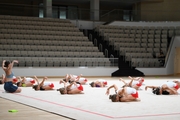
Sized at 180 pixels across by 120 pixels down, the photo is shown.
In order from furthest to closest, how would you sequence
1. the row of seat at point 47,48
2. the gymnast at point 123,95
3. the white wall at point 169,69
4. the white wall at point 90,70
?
the white wall at point 169,69 < the row of seat at point 47,48 < the white wall at point 90,70 < the gymnast at point 123,95

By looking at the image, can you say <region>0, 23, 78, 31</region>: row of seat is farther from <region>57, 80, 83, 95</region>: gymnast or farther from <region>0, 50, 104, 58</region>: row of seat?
<region>57, 80, 83, 95</region>: gymnast

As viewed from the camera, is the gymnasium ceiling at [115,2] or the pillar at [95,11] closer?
the pillar at [95,11]

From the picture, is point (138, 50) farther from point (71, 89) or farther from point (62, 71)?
point (71, 89)

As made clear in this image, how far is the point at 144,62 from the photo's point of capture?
899 inches

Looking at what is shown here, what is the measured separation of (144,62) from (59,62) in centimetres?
578

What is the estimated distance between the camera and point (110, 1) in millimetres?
29953

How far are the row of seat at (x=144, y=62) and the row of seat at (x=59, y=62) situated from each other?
1.89 meters

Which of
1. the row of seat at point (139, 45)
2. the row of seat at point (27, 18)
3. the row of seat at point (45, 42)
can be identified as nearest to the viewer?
the row of seat at point (45, 42)

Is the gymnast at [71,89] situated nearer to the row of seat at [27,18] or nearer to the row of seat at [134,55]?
the row of seat at [134,55]

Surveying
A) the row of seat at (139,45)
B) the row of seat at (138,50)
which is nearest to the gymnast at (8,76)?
the row of seat at (138,50)

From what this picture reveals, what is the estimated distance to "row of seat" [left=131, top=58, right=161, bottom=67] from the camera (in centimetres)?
2261

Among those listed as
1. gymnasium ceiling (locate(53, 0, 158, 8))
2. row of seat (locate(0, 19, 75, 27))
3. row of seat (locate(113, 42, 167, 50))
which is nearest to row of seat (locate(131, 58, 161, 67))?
row of seat (locate(113, 42, 167, 50))

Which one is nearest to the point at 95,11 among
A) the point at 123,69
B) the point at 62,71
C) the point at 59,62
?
the point at 123,69

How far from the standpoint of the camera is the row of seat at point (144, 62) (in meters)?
22.6
